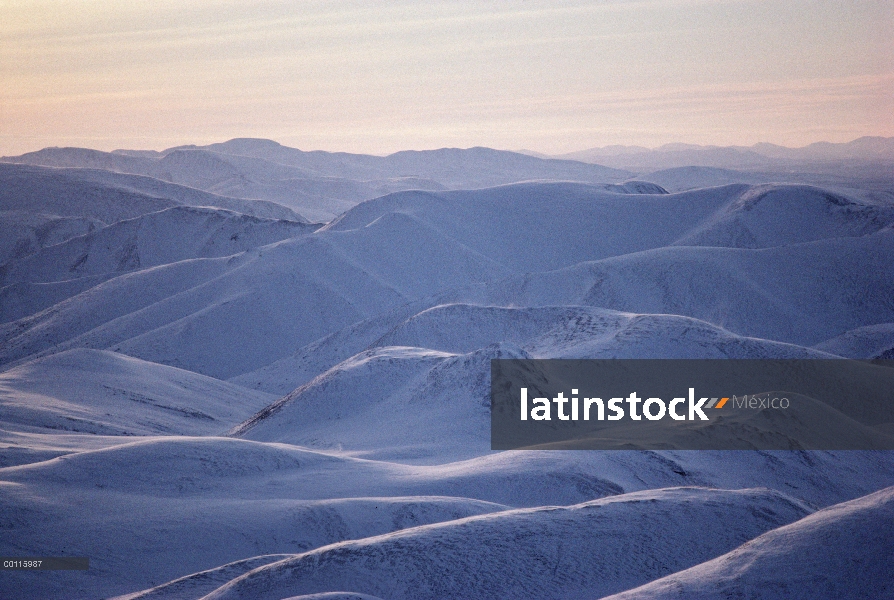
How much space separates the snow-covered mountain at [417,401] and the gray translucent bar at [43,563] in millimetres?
274

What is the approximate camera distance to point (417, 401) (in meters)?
35.2

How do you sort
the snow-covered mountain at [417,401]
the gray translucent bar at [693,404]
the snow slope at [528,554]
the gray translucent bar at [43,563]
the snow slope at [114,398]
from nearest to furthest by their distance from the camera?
1. the snow slope at [528,554]
2. the snow-covered mountain at [417,401]
3. the gray translucent bar at [43,563]
4. the gray translucent bar at [693,404]
5. the snow slope at [114,398]

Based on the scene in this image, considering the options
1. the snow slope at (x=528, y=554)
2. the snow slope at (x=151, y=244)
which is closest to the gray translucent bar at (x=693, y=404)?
the snow slope at (x=528, y=554)

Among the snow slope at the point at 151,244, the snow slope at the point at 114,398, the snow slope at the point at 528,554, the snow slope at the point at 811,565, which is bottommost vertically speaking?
the snow slope at the point at 114,398

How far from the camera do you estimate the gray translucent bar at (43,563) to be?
747 inches

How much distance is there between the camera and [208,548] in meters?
20.2

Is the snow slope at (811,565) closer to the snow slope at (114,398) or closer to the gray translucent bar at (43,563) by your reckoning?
the gray translucent bar at (43,563)

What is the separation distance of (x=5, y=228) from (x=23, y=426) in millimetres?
102306

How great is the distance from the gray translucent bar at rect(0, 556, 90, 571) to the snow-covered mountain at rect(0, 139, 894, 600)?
0.90ft

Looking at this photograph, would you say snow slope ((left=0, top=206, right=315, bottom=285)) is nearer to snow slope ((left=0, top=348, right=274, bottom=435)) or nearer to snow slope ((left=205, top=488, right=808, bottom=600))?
snow slope ((left=0, top=348, right=274, bottom=435))

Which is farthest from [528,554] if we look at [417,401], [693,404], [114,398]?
[114,398]

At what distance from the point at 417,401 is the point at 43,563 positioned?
18.2 meters

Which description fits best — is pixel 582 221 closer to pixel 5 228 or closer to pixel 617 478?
pixel 617 478

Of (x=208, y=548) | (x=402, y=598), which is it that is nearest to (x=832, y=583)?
(x=402, y=598)
